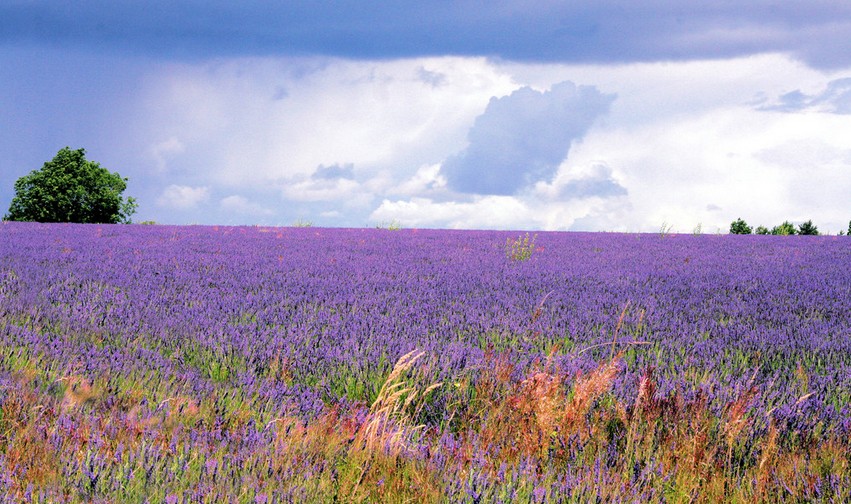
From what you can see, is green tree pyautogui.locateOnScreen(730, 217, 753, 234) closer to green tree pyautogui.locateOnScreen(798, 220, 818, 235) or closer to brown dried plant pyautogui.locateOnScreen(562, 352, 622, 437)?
green tree pyautogui.locateOnScreen(798, 220, 818, 235)

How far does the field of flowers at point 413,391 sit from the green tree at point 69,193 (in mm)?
27109

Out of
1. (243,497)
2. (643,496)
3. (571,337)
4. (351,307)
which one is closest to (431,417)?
(643,496)

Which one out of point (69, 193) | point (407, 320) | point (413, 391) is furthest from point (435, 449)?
point (69, 193)

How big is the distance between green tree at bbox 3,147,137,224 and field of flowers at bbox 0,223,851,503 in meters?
27.1

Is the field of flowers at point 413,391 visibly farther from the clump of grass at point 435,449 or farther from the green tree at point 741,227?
the green tree at point 741,227

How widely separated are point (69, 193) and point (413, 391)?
3273cm

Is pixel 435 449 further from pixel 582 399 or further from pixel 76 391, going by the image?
pixel 76 391

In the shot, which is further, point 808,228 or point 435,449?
point 808,228

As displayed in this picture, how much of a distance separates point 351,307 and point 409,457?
10.2 feet

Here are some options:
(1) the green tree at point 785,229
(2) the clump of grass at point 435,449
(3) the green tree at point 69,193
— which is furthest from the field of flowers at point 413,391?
(3) the green tree at point 69,193

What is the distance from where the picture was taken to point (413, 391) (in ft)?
10.9

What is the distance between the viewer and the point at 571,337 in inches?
187

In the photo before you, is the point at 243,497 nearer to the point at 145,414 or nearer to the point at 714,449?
the point at 145,414

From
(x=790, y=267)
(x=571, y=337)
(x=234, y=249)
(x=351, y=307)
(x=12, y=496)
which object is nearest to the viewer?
(x=12, y=496)
